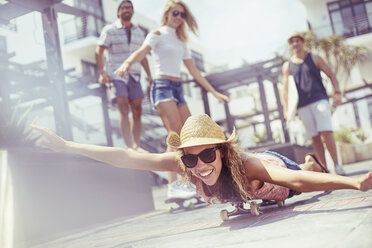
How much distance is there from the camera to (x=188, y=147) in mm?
2742

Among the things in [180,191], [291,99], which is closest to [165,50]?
[180,191]

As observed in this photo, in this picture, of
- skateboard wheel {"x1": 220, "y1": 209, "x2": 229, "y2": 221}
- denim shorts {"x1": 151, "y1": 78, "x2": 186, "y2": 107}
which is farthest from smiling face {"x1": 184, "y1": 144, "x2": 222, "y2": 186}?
denim shorts {"x1": 151, "y1": 78, "x2": 186, "y2": 107}

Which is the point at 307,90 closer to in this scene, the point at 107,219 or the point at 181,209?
the point at 181,209

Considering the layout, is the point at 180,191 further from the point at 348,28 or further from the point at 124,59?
the point at 348,28

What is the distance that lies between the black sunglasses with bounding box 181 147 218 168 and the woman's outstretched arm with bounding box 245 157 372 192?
0.26 metres

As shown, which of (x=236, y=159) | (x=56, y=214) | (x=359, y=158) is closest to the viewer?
(x=236, y=159)

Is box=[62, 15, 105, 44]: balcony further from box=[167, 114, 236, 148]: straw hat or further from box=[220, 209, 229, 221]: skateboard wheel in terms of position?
box=[167, 114, 236, 148]: straw hat

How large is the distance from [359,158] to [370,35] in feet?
29.8

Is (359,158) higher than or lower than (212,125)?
lower

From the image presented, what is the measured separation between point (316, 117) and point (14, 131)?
3833 mm

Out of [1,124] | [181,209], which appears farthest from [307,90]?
[1,124]

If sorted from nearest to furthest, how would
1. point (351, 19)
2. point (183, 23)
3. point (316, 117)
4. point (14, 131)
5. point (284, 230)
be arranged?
point (284, 230) < point (183, 23) < point (316, 117) < point (14, 131) < point (351, 19)

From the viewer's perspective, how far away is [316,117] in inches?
205

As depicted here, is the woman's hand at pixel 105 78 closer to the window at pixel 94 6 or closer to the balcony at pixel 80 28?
the balcony at pixel 80 28
